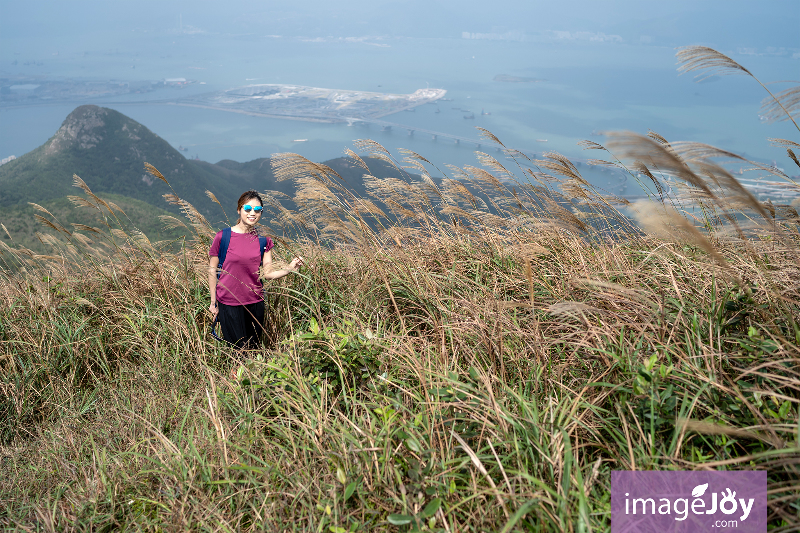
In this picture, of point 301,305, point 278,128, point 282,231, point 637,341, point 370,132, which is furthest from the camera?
point 278,128

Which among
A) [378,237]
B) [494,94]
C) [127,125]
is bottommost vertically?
[378,237]

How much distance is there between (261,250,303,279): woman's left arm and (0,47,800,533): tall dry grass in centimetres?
18

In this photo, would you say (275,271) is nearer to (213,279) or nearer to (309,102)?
(213,279)

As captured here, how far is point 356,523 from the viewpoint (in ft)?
4.07

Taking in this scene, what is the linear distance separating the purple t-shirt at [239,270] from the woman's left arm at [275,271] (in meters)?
0.06

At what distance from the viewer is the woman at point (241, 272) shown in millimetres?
2617

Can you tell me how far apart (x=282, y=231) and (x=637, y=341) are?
9.09 ft

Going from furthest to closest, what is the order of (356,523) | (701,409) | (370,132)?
(370,132), (701,409), (356,523)

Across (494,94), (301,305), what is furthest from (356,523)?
(494,94)

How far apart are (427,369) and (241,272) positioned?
1.49m

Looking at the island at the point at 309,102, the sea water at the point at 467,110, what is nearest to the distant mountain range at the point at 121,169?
the sea water at the point at 467,110

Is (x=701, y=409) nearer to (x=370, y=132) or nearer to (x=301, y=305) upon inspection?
(x=301, y=305)

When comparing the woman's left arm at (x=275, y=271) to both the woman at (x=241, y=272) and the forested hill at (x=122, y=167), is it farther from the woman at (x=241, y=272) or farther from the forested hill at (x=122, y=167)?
the forested hill at (x=122, y=167)

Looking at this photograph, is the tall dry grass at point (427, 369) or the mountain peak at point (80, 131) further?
the mountain peak at point (80, 131)
